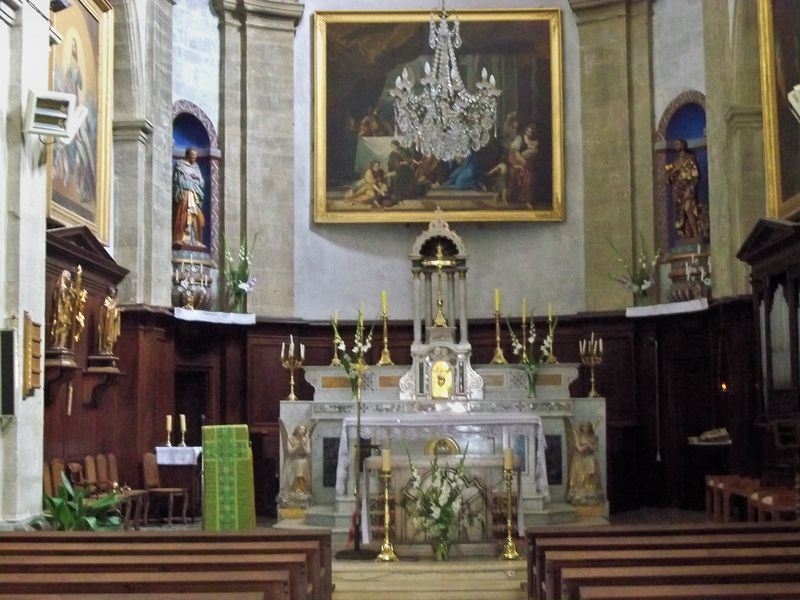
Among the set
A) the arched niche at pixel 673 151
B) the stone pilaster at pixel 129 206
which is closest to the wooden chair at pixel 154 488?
the stone pilaster at pixel 129 206

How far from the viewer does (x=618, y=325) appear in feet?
56.8

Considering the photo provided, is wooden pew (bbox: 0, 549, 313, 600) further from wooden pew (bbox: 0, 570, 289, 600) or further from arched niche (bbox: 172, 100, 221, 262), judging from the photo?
arched niche (bbox: 172, 100, 221, 262)

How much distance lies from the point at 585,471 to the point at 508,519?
12.6 feet

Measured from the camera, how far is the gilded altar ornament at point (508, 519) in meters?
11.1

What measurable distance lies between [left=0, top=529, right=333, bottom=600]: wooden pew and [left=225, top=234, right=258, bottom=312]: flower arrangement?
914cm

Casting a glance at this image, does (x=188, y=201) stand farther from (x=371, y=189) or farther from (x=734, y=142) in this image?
(x=734, y=142)

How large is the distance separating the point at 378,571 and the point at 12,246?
431 cm

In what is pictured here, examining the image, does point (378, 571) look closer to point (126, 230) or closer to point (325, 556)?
point (325, 556)

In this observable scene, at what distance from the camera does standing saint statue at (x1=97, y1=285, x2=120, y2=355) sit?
45.2ft

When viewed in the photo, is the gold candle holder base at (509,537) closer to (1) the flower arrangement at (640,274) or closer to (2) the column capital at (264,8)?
(1) the flower arrangement at (640,274)

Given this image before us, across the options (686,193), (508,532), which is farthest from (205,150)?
(508,532)

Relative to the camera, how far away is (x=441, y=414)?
47.7ft

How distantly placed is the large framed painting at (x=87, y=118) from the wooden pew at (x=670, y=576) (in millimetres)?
8546

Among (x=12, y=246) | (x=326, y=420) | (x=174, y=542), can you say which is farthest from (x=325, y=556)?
(x=326, y=420)
